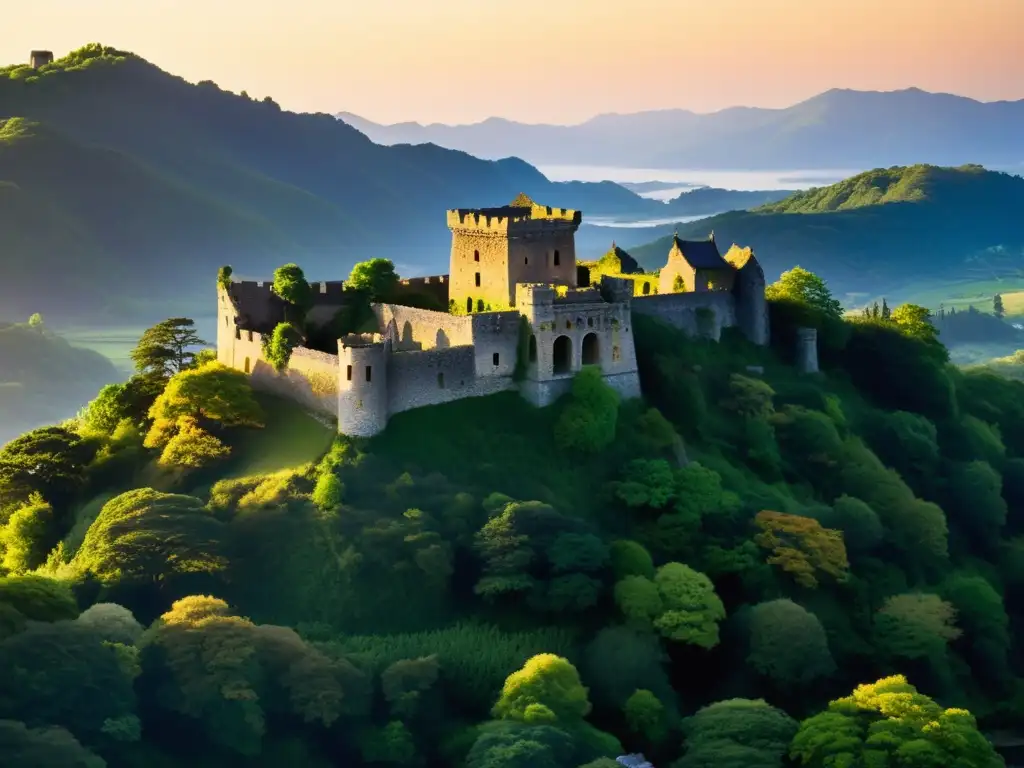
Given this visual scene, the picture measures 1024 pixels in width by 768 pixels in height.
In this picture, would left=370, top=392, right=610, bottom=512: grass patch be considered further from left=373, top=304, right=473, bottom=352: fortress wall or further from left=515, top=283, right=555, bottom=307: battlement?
left=515, top=283, right=555, bottom=307: battlement

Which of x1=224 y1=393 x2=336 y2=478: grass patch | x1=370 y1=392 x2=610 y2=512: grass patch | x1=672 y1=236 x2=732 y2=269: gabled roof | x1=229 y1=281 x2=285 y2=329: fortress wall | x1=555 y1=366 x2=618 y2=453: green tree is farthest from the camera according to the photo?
x1=672 y1=236 x2=732 y2=269: gabled roof

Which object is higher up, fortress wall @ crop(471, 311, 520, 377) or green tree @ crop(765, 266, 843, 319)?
green tree @ crop(765, 266, 843, 319)

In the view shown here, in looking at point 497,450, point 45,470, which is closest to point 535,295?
point 497,450

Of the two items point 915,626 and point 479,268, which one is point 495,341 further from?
point 915,626

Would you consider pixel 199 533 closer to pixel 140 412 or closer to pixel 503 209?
pixel 140 412

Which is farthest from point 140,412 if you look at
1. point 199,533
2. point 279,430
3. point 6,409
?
point 6,409

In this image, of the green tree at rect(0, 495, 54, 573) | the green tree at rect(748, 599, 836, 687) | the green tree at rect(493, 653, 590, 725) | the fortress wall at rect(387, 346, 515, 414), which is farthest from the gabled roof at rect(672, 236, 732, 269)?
the green tree at rect(0, 495, 54, 573)

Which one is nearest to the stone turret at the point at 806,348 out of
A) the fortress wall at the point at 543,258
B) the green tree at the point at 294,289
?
the fortress wall at the point at 543,258
